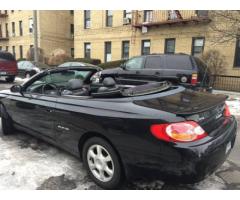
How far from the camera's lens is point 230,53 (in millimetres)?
12664

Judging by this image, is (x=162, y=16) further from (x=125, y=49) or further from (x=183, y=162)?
(x=183, y=162)

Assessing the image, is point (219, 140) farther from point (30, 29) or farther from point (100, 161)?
point (30, 29)

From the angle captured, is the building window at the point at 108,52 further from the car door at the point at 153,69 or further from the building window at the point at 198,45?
the car door at the point at 153,69

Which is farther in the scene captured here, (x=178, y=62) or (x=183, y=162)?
(x=178, y=62)

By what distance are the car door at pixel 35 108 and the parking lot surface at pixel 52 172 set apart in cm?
36

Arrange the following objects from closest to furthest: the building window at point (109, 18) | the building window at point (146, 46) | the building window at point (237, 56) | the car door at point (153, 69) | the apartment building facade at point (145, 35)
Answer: the car door at point (153, 69) < the building window at point (237, 56) < the apartment building facade at point (145, 35) < the building window at point (146, 46) < the building window at point (109, 18)

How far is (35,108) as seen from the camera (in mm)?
3676

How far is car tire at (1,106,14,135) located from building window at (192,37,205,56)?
39.7 feet

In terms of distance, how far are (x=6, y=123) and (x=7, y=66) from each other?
32.1ft

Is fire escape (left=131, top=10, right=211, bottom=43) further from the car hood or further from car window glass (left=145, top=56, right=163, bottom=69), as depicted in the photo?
the car hood

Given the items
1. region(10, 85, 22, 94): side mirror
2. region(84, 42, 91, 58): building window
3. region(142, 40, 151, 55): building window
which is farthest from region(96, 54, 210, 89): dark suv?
region(84, 42, 91, 58): building window

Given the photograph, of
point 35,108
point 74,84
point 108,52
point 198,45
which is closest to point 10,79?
point 108,52

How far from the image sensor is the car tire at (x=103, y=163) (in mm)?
2633

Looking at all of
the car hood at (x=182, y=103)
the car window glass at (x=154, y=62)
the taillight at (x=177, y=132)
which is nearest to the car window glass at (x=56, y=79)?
the car hood at (x=182, y=103)
